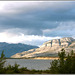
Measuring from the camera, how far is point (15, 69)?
72.5ft

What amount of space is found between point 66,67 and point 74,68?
1185 mm

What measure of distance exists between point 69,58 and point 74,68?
1.86 meters

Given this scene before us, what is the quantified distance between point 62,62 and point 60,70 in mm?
1482

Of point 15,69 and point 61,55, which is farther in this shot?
point 61,55

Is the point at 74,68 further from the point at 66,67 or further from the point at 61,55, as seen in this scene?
the point at 61,55

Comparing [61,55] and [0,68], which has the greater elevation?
[61,55]

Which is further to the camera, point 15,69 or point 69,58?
point 69,58

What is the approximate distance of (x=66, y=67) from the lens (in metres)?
22.5

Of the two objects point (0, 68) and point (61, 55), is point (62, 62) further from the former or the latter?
point (0, 68)

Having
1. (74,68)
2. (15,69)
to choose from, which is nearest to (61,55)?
(74,68)

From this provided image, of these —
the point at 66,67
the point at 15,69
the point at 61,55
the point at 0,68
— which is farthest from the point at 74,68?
the point at 0,68

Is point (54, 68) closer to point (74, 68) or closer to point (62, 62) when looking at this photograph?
point (62, 62)

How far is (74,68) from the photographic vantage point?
2258 centimetres

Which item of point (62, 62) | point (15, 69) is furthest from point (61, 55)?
point (15, 69)
